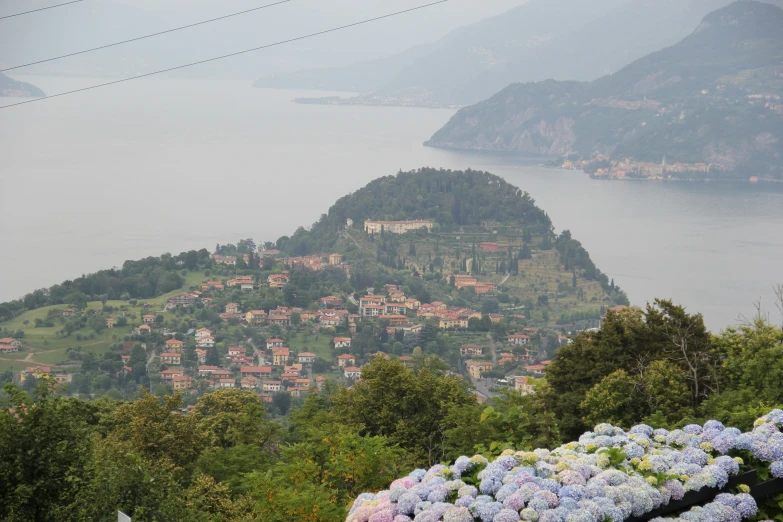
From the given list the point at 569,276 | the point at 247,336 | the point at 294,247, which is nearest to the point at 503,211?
the point at 569,276

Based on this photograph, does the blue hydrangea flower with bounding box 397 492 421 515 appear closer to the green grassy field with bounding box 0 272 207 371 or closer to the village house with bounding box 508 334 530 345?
the green grassy field with bounding box 0 272 207 371

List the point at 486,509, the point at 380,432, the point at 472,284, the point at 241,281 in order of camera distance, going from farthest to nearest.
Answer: the point at 472,284, the point at 241,281, the point at 380,432, the point at 486,509

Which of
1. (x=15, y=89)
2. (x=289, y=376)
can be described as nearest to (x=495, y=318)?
(x=289, y=376)

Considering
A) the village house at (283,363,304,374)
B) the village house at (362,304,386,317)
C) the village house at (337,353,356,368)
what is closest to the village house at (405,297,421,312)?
the village house at (362,304,386,317)

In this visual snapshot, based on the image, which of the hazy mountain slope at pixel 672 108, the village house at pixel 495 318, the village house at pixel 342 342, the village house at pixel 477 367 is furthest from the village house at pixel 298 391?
the hazy mountain slope at pixel 672 108

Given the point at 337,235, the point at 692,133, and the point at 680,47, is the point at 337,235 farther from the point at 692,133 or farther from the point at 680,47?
the point at 680,47

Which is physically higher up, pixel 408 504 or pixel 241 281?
pixel 408 504

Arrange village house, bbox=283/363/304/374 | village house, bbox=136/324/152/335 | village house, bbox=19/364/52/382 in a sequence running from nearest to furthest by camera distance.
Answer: village house, bbox=19/364/52/382 < village house, bbox=283/363/304/374 < village house, bbox=136/324/152/335

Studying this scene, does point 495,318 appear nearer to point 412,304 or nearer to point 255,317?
point 412,304
